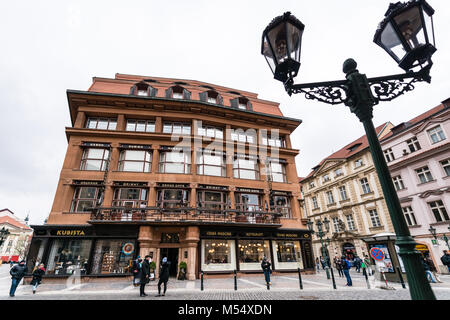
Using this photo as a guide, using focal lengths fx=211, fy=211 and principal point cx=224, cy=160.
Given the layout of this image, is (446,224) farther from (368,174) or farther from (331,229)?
(331,229)

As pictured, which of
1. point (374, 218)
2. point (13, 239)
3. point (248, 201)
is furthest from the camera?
point (13, 239)

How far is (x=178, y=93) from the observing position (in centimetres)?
2498

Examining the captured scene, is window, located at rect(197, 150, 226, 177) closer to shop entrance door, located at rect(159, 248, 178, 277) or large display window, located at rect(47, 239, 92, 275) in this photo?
shop entrance door, located at rect(159, 248, 178, 277)

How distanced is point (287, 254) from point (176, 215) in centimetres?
1118

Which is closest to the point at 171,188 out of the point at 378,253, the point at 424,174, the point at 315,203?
the point at 378,253

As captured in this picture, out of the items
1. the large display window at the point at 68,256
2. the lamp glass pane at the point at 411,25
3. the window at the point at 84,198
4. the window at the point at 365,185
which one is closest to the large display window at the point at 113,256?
the large display window at the point at 68,256

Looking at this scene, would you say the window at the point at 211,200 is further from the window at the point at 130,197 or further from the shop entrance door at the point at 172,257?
the window at the point at 130,197

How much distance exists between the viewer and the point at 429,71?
366 cm

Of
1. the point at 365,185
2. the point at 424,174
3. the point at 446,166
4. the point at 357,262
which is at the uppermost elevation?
the point at 365,185

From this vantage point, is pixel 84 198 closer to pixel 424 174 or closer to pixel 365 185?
pixel 365 185

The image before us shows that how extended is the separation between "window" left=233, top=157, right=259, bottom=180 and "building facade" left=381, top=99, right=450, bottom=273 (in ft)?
56.5

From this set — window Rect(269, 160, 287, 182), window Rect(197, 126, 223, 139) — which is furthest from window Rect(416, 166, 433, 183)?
window Rect(197, 126, 223, 139)

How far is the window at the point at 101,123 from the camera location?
21500mm
